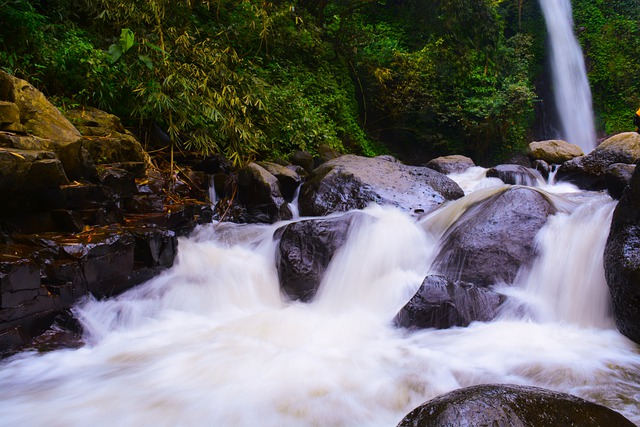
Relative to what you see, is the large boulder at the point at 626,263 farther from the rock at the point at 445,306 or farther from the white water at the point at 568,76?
the white water at the point at 568,76

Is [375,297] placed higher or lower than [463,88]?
lower

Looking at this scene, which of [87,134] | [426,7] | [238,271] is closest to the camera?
[238,271]

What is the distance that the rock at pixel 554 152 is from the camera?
10852mm

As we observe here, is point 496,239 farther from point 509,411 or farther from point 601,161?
point 601,161

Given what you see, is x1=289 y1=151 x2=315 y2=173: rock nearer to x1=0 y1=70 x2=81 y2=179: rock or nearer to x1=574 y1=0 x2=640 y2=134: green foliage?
x1=0 y1=70 x2=81 y2=179: rock

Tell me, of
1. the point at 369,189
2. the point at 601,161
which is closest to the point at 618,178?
the point at 369,189

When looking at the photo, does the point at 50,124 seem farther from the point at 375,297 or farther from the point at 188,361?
the point at 375,297

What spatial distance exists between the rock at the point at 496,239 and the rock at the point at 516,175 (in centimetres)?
412

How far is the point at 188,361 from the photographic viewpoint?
332 cm

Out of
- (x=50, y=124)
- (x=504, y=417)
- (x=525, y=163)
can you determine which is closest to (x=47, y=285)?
(x=50, y=124)

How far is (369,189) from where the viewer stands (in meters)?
6.66

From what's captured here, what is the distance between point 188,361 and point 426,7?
38.3 feet

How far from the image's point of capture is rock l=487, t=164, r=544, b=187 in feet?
28.9

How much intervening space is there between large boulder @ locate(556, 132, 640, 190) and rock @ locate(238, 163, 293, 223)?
6.01 m
